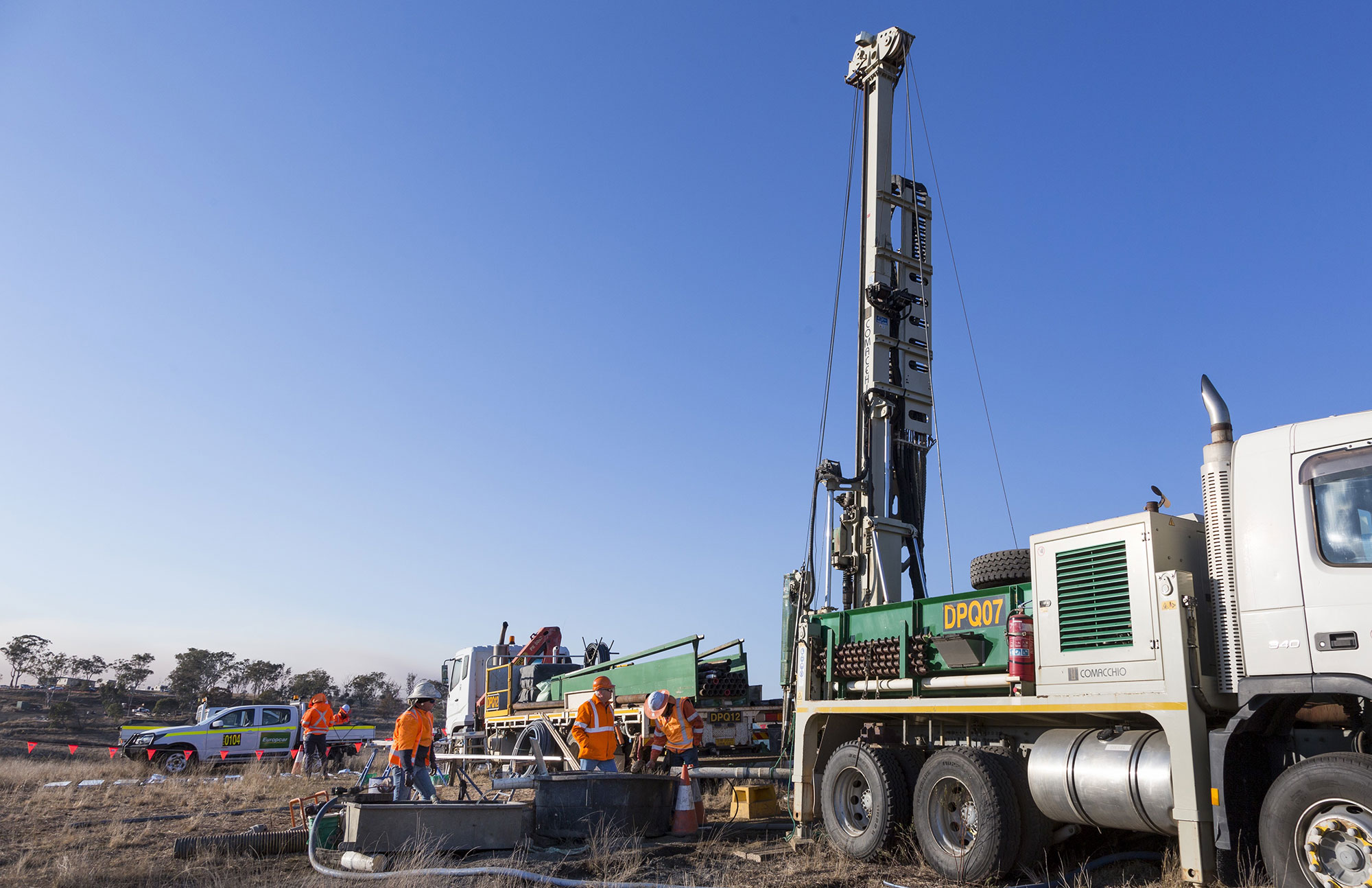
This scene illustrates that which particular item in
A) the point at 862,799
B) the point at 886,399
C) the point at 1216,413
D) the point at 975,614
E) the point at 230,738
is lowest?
the point at 230,738

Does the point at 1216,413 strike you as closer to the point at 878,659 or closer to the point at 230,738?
the point at 878,659

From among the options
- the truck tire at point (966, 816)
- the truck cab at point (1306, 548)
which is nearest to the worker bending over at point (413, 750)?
the truck tire at point (966, 816)

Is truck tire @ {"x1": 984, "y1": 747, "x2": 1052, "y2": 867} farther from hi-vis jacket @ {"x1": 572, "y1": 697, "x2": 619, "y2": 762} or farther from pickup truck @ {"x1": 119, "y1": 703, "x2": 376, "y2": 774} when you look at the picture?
pickup truck @ {"x1": 119, "y1": 703, "x2": 376, "y2": 774}

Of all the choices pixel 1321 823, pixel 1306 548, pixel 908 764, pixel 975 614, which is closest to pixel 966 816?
pixel 908 764

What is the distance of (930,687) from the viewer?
9297mm

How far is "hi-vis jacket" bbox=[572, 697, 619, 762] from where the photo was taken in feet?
38.7

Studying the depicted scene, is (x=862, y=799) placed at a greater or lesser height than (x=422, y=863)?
greater

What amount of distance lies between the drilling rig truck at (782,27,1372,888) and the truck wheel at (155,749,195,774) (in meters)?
18.4

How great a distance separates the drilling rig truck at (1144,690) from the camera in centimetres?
632

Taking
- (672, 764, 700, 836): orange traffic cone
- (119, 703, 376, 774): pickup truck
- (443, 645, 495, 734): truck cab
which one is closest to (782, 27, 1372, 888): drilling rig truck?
(672, 764, 700, 836): orange traffic cone

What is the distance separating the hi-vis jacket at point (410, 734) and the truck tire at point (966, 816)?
5.68 m

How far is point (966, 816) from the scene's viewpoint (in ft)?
27.8

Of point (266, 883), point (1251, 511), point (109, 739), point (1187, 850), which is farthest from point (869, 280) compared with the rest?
point (109, 739)

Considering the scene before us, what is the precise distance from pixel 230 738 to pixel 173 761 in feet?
4.60
